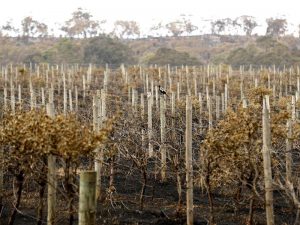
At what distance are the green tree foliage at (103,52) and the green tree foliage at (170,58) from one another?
12.0 ft

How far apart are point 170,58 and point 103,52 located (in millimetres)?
7637

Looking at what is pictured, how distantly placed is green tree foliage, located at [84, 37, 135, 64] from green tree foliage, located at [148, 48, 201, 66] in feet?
12.0

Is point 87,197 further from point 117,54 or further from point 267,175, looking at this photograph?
point 117,54

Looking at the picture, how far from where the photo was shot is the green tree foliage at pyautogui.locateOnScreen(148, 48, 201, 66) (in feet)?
194

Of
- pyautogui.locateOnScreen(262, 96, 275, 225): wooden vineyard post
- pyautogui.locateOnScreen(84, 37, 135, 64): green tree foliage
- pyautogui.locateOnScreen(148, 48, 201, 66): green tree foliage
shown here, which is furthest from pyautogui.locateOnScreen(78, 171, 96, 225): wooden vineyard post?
pyautogui.locateOnScreen(84, 37, 135, 64): green tree foliage

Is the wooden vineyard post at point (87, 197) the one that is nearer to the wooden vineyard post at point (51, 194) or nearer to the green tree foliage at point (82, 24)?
the wooden vineyard post at point (51, 194)

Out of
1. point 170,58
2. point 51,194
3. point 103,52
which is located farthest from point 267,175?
point 103,52

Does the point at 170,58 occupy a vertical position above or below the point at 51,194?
above

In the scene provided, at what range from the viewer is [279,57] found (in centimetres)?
5769

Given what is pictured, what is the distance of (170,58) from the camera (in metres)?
59.2

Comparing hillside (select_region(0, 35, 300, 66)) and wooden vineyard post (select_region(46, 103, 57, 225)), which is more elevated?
hillside (select_region(0, 35, 300, 66))

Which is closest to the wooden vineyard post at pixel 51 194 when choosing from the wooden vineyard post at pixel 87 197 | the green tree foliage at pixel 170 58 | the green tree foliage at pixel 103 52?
the wooden vineyard post at pixel 87 197

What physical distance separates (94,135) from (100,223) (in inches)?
185

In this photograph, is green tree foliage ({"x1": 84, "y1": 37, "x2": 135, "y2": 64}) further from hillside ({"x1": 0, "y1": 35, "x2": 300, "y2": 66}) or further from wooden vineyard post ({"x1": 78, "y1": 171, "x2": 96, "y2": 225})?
wooden vineyard post ({"x1": 78, "y1": 171, "x2": 96, "y2": 225})
